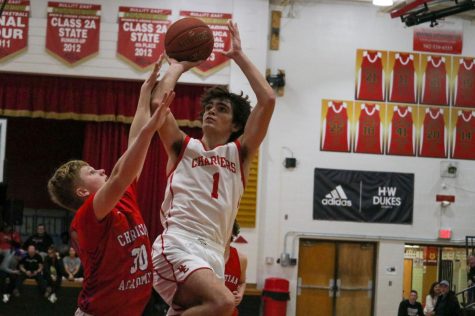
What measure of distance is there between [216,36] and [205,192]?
476 inches

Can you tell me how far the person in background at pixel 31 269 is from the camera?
15.9 meters

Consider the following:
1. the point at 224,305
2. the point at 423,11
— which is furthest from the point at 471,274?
→ the point at 224,305

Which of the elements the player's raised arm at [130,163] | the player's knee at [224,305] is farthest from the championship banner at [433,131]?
the player's raised arm at [130,163]

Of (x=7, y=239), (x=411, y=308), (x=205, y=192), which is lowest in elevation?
(x=411, y=308)

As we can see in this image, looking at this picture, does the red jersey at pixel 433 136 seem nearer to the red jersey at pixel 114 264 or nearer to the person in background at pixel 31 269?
the person in background at pixel 31 269

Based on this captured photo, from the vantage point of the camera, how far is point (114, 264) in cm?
412

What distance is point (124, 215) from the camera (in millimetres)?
4207

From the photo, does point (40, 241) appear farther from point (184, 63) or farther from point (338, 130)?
point (184, 63)

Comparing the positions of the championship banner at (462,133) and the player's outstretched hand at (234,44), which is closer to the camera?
the player's outstretched hand at (234,44)

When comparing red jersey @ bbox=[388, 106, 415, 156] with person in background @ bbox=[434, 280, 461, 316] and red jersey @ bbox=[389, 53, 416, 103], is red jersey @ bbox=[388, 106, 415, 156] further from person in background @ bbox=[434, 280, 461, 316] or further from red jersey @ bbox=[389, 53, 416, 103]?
person in background @ bbox=[434, 280, 461, 316]

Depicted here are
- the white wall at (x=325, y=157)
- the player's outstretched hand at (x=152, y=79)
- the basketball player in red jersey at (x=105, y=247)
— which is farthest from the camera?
the white wall at (x=325, y=157)

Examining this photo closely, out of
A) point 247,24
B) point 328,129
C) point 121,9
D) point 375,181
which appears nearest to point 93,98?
point 121,9

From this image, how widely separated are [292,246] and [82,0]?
704 cm

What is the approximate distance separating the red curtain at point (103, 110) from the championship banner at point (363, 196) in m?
3.07
